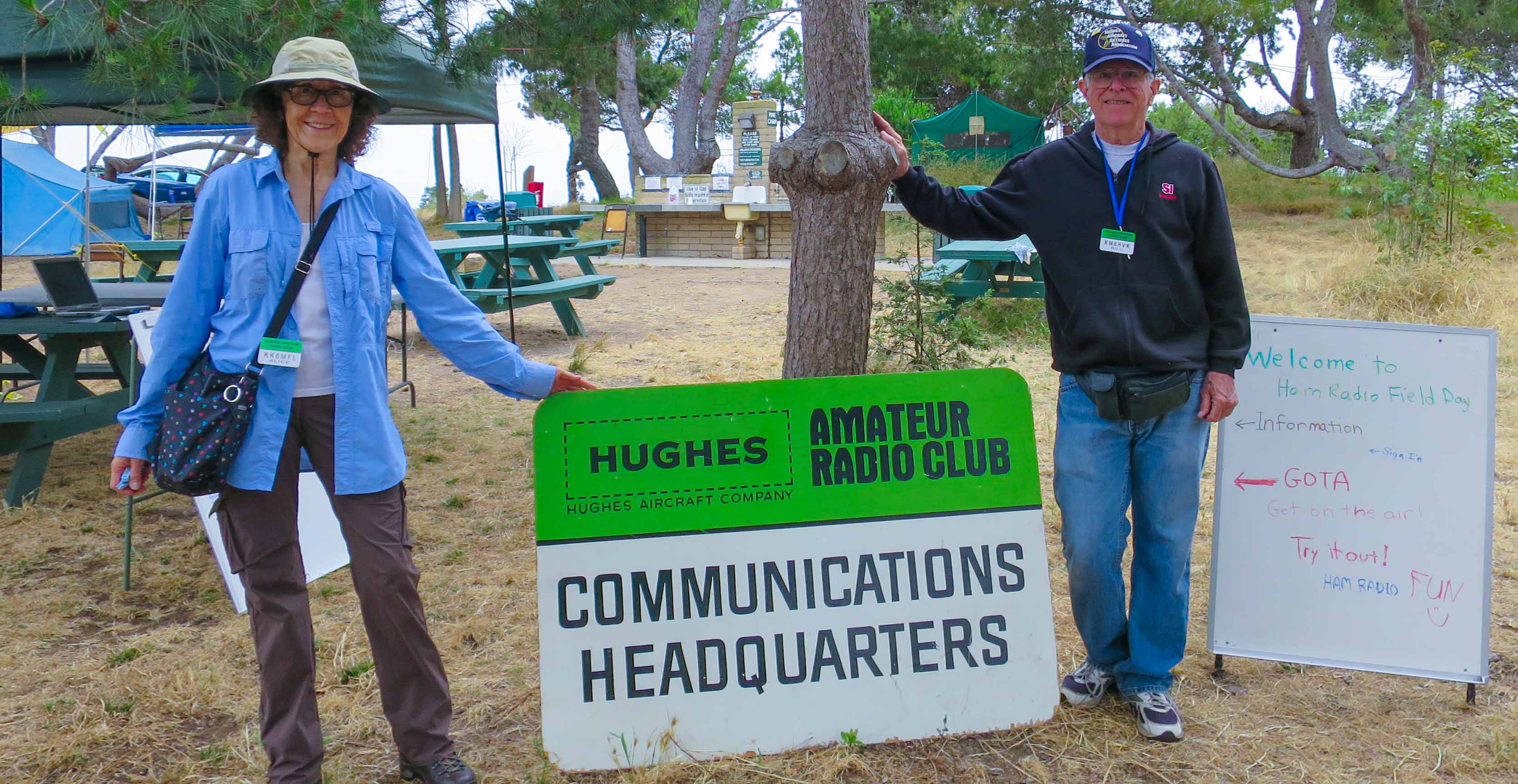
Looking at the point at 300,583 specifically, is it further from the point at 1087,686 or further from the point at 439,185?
the point at 439,185

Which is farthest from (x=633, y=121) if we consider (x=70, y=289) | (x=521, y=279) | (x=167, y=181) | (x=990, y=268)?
(x=70, y=289)

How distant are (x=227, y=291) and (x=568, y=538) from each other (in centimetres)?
90

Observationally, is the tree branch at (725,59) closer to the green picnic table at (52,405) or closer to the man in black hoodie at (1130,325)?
the green picnic table at (52,405)

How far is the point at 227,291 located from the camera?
89.1 inches

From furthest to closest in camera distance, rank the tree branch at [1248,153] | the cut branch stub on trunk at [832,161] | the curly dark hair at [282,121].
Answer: the tree branch at [1248,153] < the cut branch stub on trunk at [832,161] < the curly dark hair at [282,121]

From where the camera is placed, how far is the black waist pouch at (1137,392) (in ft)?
8.55

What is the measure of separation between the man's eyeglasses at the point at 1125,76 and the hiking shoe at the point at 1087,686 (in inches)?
58.6

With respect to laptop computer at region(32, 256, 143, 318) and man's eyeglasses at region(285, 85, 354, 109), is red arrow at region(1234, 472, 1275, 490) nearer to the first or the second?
man's eyeglasses at region(285, 85, 354, 109)

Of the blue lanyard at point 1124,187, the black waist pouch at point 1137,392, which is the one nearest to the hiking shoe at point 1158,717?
the black waist pouch at point 1137,392

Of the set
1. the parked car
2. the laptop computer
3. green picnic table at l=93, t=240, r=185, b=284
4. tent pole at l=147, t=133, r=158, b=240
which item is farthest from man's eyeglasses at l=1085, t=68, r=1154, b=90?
the parked car

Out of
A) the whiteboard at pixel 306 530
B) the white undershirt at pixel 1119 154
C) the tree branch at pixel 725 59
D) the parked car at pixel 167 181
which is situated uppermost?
the tree branch at pixel 725 59

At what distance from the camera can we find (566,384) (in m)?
2.61

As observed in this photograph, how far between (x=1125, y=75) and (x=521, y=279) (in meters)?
7.92

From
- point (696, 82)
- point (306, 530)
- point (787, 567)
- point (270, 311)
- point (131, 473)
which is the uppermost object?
point (696, 82)
